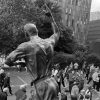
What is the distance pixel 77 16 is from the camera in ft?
207

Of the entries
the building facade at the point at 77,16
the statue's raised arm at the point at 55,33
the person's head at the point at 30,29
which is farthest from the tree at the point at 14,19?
the building facade at the point at 77,16

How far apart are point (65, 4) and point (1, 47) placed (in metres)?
28.3

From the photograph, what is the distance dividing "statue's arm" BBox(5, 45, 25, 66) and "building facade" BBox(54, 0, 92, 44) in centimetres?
5468

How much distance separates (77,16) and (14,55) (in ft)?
199

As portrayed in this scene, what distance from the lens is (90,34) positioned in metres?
73.7

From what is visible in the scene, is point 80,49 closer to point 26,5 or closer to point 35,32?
point 26,5

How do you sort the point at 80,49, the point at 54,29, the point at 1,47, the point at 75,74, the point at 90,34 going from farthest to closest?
the point at 90,34 < the point at 80,49 < the point at 1,47 < the point at 75,74 < the point at 54,29

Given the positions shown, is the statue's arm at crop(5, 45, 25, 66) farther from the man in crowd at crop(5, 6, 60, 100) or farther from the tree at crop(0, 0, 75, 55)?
the tree at crop(0, 0, 75, 55)

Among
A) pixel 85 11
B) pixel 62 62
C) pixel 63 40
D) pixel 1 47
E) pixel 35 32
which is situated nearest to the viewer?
pixel 35 32

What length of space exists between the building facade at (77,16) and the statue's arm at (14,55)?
179ft

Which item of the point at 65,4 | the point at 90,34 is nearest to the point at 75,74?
the point at 65,4

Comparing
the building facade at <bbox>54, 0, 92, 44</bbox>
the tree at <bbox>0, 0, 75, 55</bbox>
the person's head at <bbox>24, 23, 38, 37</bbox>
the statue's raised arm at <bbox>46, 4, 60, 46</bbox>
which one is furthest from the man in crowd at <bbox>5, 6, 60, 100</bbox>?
the building facade at <bbox>54, 0, 92, 44</bbox>

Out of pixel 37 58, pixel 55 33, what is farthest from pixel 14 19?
pixel 37 58

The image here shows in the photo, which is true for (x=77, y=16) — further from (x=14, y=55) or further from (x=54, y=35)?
(x=14, y=55)
